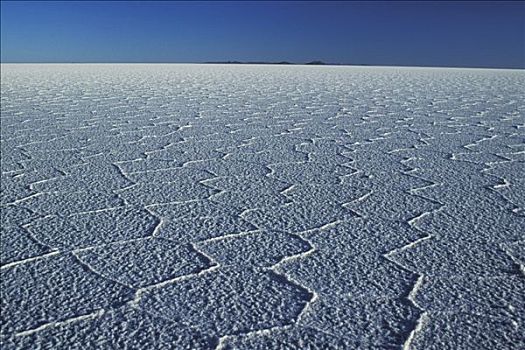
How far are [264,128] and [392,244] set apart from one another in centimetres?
227

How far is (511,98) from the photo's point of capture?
6238 mm

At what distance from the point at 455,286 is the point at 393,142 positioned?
1.94 m

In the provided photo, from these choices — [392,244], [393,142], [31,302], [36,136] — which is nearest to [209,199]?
[392,244]

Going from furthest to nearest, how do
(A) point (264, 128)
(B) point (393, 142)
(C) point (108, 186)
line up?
(A) point (264, 128) → (B) point (393, 142) → (C) point (108, 186)

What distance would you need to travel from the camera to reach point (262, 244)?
53.1 inches

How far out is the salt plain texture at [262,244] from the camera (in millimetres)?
942

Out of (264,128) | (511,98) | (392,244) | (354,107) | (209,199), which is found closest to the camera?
(392,244)

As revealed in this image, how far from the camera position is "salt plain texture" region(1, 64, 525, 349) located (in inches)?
37.1

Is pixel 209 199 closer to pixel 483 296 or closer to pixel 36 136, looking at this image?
pixel 483 296

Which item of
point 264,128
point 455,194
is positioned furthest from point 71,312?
point 264,128

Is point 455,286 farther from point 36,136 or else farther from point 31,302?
point 36,136

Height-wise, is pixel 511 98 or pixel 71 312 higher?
pixel 511 98

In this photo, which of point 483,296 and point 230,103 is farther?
point 230,103

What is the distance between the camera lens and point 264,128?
3.53 meters
